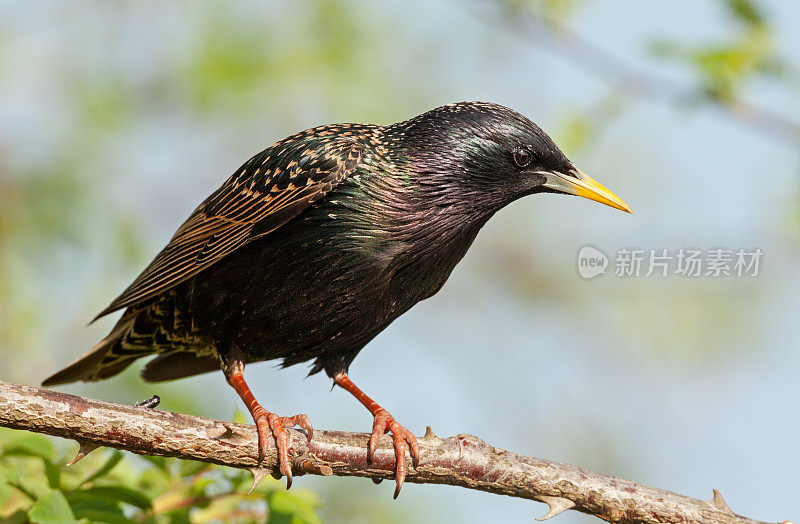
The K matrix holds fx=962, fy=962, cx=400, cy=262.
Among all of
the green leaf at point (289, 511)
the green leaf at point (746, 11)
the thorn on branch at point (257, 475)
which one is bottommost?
the green leaf at point (289, 511)

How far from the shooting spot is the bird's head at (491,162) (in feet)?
12.1

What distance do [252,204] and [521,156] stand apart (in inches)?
42.9

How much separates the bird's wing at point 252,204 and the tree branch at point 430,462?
2.91ft

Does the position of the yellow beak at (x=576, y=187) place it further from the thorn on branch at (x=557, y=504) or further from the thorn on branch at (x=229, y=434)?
the thorn on branch at (x=229, y=434)

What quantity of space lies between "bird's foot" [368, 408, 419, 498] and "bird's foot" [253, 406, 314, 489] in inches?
10.0

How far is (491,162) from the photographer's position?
3.71 meters

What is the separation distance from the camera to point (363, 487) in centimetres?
589

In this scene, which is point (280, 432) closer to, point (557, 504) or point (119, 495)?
point (119, 495)

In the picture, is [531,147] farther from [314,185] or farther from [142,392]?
[142,392]

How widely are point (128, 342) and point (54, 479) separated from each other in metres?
1.56

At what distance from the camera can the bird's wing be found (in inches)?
144

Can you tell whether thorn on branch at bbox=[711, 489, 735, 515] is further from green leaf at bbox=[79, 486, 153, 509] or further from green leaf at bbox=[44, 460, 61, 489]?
green leaf at bbox=[44, 460, 61, 489]

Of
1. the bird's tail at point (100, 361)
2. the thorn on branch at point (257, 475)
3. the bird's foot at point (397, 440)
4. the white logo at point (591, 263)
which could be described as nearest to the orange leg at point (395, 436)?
the bird's foot at point (397, 440)

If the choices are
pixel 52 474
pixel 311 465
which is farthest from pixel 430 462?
pixel 52 474
